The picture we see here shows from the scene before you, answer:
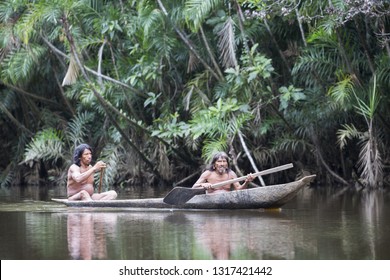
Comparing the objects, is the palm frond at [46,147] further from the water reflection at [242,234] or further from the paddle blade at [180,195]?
the water reflection at [242,234]

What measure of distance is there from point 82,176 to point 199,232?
3688 millimetres

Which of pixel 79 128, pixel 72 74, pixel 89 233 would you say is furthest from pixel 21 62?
pixel 89 233

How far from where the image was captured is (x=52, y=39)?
22047mm

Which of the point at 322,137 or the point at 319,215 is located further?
the point at 322,137

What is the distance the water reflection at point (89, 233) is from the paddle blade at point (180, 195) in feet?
2.86

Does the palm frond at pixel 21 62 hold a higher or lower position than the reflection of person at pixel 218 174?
higher

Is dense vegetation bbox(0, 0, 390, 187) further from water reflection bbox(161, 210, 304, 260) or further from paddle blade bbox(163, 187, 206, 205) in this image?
water reflection bbox(161, 210, 304, 260)

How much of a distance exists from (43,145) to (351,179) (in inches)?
277

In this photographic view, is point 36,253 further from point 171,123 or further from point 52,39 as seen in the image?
point 52,39

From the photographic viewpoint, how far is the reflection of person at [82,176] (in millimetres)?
14938

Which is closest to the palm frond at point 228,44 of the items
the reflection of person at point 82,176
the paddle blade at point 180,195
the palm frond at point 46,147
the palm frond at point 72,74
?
the palm frond at point 72,74

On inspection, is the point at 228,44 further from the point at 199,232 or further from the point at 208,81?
the point at 199,232

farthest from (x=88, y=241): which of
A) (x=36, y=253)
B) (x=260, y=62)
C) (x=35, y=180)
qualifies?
(x=35, y=180)
